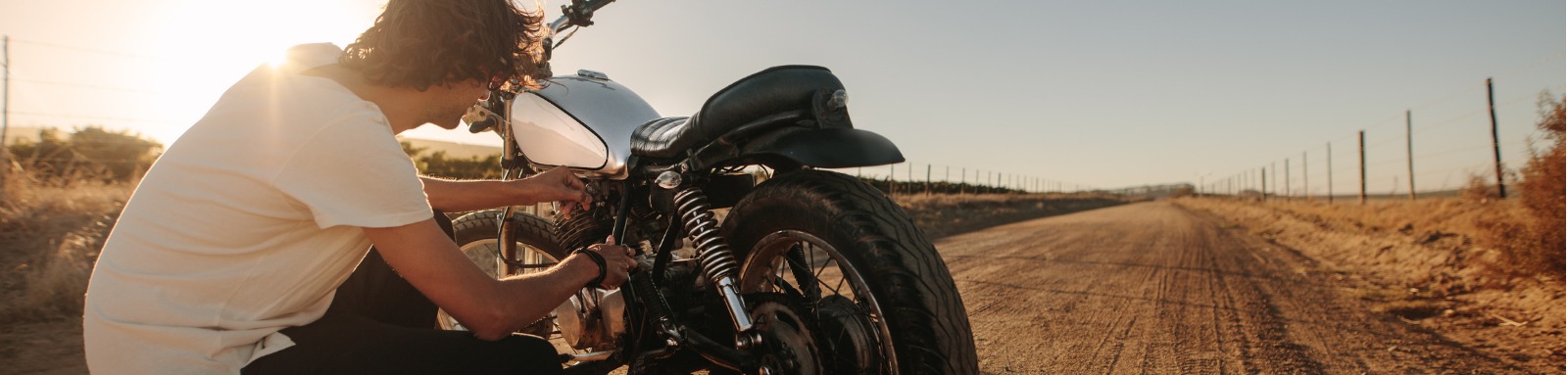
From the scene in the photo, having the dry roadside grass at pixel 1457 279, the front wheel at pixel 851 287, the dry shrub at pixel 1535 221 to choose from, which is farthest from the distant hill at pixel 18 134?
the dry shrub at pixel 1535 221

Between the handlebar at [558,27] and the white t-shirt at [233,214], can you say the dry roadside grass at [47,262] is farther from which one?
the white t-shirt at [233,214]

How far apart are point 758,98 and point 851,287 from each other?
52 centimetres

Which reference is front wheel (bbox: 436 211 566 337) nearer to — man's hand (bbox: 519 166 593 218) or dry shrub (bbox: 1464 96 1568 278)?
man's hand (bbox: 519 166 593 218)

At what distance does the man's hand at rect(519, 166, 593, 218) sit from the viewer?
2139 millimetres

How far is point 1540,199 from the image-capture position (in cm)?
518

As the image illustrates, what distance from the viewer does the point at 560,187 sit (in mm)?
2180

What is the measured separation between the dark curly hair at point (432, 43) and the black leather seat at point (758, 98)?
519 millimetres

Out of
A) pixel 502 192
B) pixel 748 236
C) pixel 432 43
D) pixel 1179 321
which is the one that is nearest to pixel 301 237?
pixel 432 43

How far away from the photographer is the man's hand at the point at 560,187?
84.2 inches

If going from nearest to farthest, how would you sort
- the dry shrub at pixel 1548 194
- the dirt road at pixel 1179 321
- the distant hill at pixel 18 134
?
the dirt road at pixel 1179 321
the dry shrub at pixel 1548 194
the distant hill at pixel 18 134

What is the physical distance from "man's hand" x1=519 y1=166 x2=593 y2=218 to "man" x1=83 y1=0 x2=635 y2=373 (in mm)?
622

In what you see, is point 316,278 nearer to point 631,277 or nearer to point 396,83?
point 396,83

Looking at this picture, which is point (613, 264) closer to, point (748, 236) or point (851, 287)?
→ point (748, 236)

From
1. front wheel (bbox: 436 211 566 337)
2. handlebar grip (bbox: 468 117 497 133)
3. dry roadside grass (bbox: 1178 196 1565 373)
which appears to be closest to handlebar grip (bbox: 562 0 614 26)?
handlebar grip (bbox: 468 117 497 133)
